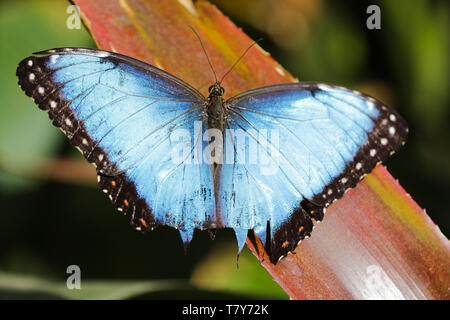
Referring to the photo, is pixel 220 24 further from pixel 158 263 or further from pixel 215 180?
pixel 158 263

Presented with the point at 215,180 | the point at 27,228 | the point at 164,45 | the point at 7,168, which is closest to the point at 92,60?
the point at 164,45

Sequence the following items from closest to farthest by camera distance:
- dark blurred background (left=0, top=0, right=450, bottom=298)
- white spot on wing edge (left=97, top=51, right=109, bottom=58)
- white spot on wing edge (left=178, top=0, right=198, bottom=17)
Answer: white spot on wing edge (left=97, top=51, right=109, bottom=58) → white spot on wing edge (left=178, top=0, right=198, bottom=17) → dark blurred background (left=0, top=0, right=450, bottom=298)

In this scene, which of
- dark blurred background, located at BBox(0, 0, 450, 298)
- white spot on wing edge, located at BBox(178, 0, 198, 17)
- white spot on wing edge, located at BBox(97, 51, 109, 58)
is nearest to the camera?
white spot on wing edge, located at BBox(97, 51, 109, 58)

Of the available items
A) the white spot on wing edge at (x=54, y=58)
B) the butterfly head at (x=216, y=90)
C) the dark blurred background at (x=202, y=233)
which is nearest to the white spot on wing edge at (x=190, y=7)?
the butterfly head at (x=216, y=90)

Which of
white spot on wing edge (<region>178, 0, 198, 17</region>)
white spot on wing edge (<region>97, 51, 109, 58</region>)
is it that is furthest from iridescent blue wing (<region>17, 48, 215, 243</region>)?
white spot on wing edge (<region>178, 0, 198, 17</region>)

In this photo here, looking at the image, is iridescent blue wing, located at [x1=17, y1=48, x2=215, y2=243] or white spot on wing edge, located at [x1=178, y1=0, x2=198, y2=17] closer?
iridescent blue wing, located at [x1=17, y1=48, x2=215, y2=243]

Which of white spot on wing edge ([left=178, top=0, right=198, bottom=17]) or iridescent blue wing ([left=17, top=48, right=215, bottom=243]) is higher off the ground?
white spot on wing edge ([left=178, top=0, right=198, bottom=17])

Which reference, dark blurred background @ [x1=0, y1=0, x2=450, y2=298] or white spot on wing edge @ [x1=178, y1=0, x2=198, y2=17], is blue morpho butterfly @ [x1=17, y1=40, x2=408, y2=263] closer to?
white spot on wing edge @ [x1=178, y1=0, x2=198, y2=17]
